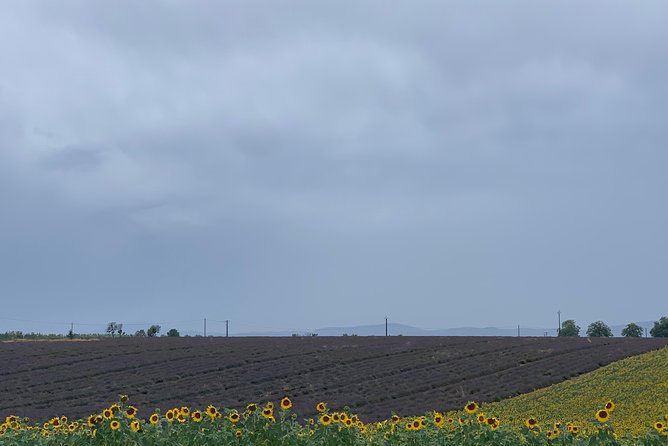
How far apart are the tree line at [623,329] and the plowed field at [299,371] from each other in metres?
20.9

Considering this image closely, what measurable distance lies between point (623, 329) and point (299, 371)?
39.4 metres

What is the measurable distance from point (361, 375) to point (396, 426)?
21628mm

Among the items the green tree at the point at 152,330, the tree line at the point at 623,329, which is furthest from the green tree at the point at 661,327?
the green tree at the point at 152,330

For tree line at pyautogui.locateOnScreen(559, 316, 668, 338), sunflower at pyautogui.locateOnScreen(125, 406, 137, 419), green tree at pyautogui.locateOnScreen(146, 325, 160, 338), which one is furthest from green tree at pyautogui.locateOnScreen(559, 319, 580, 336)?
sunflower at pyautogui.locateOnScreen(125, 406, 137, 419)

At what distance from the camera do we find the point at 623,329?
206 feet

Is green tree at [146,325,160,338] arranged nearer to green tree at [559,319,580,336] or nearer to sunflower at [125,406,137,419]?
green tree at [559,319,580,336]

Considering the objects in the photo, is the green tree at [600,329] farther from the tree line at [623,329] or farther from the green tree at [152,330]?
the green tree at [152,330]

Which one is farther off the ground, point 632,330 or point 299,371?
point 632,330

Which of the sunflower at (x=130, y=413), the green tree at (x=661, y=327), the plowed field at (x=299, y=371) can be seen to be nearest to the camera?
the sunflower at (x=130, y=413)

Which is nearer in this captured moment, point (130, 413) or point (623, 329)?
point (130, 413)

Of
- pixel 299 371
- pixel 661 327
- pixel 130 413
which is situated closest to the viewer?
pixel 130 413

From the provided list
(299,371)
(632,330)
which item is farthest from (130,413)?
(632,330)

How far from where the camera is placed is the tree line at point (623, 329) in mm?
60688

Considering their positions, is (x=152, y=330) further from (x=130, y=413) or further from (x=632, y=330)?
(x=130, y=413)
